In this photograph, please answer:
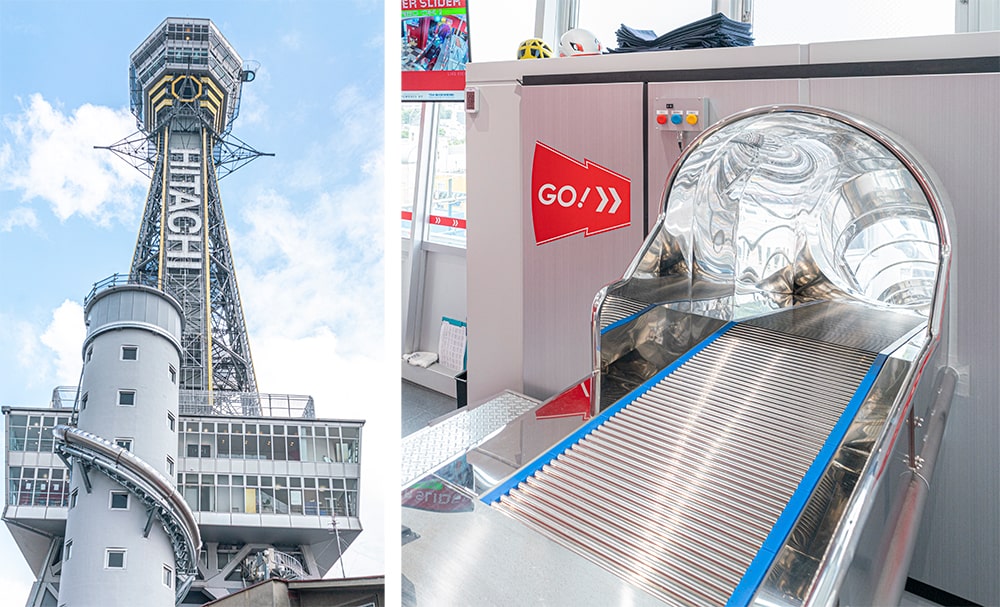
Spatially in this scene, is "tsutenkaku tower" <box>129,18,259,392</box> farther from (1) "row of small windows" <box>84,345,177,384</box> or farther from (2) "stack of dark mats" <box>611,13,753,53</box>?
(2) "stack of dark mats" <box>611,13,753,53</box>

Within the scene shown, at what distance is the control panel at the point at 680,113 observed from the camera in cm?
239

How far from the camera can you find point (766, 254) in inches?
97.0

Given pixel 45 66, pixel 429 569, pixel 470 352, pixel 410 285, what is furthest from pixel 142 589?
pixel 410 285

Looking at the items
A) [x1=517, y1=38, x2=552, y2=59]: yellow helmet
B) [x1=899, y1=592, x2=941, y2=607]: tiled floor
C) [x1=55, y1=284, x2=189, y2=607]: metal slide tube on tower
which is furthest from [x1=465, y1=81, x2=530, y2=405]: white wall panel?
[x1=55, y1=284, x2=189, y2=607]: metal slide tube on tower

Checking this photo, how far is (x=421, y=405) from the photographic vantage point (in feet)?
13.9

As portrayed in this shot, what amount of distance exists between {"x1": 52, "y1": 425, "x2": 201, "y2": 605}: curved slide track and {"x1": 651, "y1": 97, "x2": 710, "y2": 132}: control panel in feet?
5.97

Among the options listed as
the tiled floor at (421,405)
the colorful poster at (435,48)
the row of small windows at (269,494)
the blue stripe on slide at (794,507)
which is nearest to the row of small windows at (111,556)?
the row of small windows at (269,494)

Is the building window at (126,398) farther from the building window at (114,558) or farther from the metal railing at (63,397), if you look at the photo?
the building window at (114,558)

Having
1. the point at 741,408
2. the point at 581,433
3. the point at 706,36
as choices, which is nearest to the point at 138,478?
the point at 581,433

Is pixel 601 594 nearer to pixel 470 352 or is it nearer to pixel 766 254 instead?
pixel 766 254

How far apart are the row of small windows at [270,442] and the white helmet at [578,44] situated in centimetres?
208

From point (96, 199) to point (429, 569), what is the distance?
0.86 meters

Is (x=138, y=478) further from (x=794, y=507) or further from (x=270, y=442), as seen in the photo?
(x=794, y=507)

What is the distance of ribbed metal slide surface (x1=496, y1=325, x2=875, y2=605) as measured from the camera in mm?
1401
